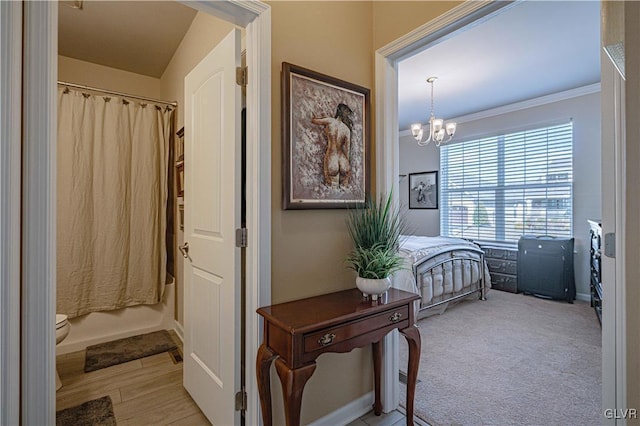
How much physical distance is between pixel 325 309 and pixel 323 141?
2.87ft

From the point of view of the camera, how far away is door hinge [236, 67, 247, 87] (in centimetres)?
160

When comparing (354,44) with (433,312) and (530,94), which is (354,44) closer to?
(433,312)

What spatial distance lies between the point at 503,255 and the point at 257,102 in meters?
4.58

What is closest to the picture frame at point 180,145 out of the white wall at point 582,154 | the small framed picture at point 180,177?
the small framed picture at point 180,177

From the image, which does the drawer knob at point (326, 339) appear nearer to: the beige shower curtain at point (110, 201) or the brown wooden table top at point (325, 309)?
the brown wooden table top at point (325, 309)

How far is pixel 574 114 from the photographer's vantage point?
429 centimetres

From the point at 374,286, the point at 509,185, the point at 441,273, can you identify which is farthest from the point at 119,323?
the point at 509,185

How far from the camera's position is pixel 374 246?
1.66 m

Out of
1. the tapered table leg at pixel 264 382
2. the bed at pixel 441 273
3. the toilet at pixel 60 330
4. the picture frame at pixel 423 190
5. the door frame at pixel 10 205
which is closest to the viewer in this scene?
the door frame at pixel 10 205

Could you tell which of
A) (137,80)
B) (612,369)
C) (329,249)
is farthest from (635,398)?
(137,80)

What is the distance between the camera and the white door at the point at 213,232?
161 cm

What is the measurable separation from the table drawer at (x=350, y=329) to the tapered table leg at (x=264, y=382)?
25 centimetres

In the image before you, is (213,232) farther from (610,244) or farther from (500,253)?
(500,253)

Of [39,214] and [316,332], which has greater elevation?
[39,214]
